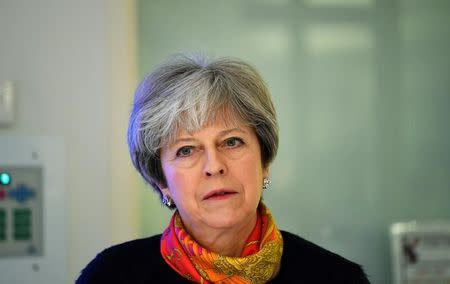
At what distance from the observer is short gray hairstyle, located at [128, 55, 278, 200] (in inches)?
49.2

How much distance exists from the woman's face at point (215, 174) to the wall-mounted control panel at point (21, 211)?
696 millimetres

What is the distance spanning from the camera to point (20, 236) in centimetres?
180

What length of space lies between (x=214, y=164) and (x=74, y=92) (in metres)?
0.80

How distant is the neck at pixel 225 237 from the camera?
51.5 inches

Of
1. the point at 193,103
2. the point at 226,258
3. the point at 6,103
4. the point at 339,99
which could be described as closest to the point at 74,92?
the point at 6,103

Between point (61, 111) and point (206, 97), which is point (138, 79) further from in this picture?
point (206, 97)

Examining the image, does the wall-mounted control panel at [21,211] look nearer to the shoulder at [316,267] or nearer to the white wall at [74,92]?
the white wall at [74,92]

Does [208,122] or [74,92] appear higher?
[74,92]

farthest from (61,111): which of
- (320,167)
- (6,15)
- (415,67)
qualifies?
(415,67)

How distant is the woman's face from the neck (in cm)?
3

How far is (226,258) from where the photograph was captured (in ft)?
4.14

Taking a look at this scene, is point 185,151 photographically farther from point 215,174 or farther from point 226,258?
point 226,258

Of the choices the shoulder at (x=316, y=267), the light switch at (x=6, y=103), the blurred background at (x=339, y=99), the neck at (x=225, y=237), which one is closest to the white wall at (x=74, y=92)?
the light switch at (x=6, y=103)

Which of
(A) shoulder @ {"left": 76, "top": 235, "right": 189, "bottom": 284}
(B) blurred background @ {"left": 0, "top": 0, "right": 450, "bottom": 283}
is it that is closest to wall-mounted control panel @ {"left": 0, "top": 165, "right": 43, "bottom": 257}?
(B) blurred background @ {"left": 0, "top": 0, "right": 450, "bottom": 283}
